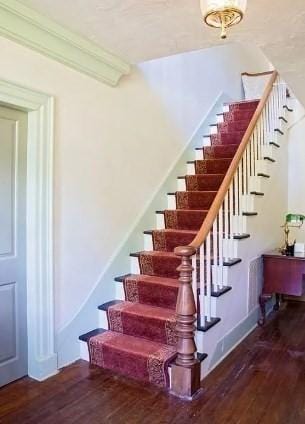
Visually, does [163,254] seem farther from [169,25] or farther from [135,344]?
[169,25]

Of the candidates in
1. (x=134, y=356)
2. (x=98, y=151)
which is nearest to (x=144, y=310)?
(x=134, y=356)

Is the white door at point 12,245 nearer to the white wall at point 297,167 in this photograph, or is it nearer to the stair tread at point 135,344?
the stair tread at point 135,344

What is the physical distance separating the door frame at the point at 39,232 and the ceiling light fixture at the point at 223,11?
135 centimetres

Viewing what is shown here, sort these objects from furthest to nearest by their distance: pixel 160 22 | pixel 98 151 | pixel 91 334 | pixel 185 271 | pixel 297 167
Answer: pixel 297 167 → pixel 98 151 → pixel 91 334 → pixel 185 271 → pixel 160 22

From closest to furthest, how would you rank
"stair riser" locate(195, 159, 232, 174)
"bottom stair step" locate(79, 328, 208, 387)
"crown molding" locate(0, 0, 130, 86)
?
1. "crown molding" locate(0, 0, 130, 86)
2. "bottom stair step" locate(79, 328, 208, 387)
3. "stair riser" locate(195, 159, 232, 174)

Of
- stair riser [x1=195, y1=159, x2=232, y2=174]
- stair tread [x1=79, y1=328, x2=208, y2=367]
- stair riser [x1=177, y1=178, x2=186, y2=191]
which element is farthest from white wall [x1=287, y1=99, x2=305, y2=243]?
stair tread [x1=79, y1=328, x2=208, y2=367]

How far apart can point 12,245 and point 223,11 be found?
6.28ft

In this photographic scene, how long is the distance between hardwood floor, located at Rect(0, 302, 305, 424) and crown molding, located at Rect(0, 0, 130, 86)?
7.48 ft

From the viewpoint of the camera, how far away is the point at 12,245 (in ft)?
8.28

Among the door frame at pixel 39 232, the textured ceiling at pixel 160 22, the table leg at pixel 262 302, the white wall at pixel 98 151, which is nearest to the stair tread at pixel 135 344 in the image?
the white wall at pixel 98 151

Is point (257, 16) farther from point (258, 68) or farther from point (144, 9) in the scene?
point (258, 68)

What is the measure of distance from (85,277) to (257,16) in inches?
87.3

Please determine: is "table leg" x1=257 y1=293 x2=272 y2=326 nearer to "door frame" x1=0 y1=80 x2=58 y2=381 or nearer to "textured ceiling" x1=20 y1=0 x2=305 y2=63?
"door frame" x1=0 y1=80 x2=58 y2=381

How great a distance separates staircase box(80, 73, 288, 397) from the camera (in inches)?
97.7
